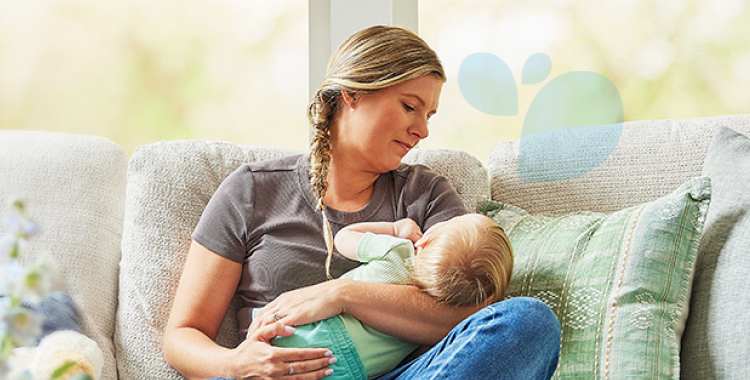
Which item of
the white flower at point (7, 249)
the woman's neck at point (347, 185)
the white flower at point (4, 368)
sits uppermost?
the white flower at point (7, 249)

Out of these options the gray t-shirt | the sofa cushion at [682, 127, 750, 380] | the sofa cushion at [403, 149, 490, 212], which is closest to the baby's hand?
the gray t-shirt

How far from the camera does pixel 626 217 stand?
1.60 meters

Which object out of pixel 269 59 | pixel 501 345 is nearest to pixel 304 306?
pixel 501 345

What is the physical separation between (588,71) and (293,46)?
3.22 feet

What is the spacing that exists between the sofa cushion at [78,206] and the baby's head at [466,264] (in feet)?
2.40

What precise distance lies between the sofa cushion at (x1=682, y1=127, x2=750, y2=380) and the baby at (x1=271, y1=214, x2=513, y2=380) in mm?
402

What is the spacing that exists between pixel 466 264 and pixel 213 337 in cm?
60

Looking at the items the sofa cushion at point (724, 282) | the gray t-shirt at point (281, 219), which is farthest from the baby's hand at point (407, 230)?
the sofa cushion at point (724, 282)

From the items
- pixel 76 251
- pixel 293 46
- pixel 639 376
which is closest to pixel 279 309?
pixel 76 251

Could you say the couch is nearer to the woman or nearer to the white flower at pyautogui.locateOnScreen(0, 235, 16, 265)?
the woman

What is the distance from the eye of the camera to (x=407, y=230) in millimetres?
1605

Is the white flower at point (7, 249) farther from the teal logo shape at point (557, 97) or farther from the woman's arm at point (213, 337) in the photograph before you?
the teal logo shape at point (557, 97)

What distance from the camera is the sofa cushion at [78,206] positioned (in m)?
1.66

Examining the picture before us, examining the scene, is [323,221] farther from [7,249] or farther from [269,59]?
[7,249]
